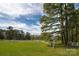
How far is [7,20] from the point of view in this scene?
11.4 feet

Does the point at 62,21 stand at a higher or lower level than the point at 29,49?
higher

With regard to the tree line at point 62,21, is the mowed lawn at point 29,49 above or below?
below

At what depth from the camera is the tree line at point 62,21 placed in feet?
11.4

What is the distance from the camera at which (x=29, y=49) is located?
3.48 m

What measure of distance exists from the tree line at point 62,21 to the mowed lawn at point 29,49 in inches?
4.5

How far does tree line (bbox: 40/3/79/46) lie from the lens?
3488 millimetres

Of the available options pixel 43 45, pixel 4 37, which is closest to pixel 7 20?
pixel 4 37

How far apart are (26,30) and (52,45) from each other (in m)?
0.33

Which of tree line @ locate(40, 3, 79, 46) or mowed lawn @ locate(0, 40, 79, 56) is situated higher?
tree line @ locate(40, 3, 79, 46)

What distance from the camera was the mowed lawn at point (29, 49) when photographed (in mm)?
3463

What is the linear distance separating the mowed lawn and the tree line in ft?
0.38

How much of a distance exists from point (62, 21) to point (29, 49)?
0.47 m

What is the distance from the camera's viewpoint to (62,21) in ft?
11.5

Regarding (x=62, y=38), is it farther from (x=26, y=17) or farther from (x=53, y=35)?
(x=26, y=17)
